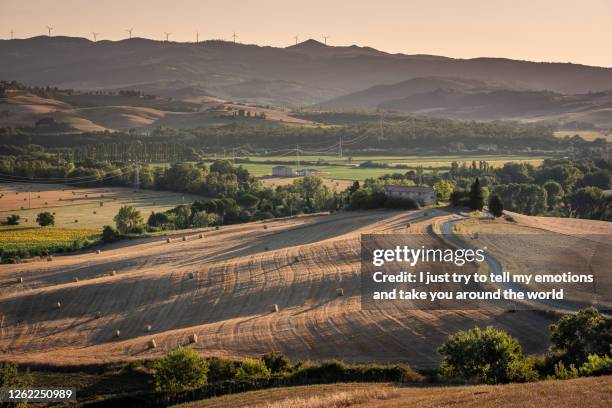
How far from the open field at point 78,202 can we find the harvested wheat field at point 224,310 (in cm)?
2098

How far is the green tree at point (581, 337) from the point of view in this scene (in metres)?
29.6

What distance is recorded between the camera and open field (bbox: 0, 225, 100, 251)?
66819 mm

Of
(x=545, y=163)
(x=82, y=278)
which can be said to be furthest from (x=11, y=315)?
(x=545, y=163)

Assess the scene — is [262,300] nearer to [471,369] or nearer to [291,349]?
A: [291,349]

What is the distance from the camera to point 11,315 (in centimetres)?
4375

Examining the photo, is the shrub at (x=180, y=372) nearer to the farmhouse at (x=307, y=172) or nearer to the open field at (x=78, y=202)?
the open field at (x=78, y=202)

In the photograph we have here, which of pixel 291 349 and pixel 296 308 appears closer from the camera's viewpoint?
pixel 291 349

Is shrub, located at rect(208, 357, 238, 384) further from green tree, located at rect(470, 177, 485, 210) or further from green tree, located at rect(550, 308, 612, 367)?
green tree, located at rect(470, 177, 485, 210)

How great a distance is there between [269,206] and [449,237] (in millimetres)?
34907

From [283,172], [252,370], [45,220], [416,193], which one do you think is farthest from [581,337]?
[283,172]

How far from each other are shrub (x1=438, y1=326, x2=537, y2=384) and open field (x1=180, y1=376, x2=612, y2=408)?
2248mm

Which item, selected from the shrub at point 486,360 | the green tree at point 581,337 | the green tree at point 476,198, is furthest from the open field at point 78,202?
the green tree at point 581,337

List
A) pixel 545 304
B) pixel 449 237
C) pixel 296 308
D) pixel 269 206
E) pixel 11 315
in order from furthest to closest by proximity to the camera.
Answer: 1. pixel 269 206
2. pixel 449 237
3. pixel 11 315
4. pixel 296 308
5. pixel 545 304

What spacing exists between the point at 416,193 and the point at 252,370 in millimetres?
47946
